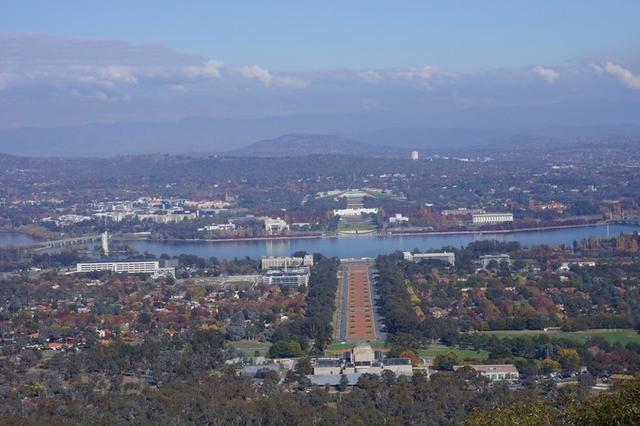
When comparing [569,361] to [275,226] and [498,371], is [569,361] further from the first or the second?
[275,226]

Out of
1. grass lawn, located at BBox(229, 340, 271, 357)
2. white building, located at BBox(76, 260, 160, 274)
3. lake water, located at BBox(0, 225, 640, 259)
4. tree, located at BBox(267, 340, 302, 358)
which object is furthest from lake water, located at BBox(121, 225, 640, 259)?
tree, located at BBox(267, 340, 302, 358)

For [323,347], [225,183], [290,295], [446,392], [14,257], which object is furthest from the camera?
[225,183]

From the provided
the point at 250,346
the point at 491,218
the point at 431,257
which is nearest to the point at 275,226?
the point at 491,218

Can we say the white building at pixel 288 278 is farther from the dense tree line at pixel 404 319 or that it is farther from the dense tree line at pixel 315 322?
the dense tree line at pixel 404 319

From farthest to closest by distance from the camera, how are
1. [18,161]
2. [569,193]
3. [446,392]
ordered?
[18,161]
[569,193]
[446,392]

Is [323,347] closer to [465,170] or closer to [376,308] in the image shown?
[376,308]

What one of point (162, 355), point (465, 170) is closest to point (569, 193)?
point (465, 170)
